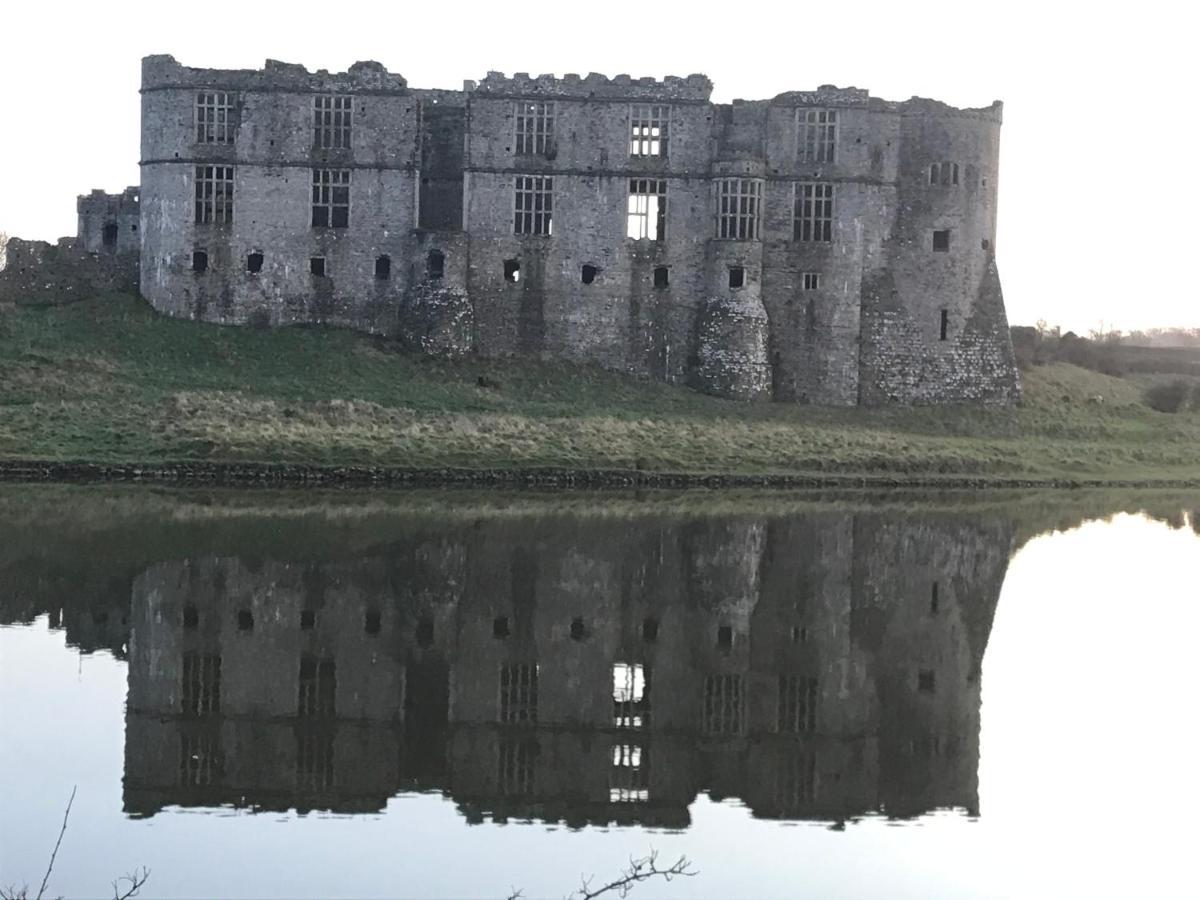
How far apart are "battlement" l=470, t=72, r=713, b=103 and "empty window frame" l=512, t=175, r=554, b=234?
94.8 inches

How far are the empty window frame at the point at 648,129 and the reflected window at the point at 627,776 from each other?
35.4 meters

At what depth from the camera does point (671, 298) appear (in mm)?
51062

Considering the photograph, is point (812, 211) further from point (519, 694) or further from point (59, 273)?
point (519, 694)

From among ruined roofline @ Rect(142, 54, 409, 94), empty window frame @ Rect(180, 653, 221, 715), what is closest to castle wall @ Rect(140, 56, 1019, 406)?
ruined roofline @ Rect(142, 54, 409, 94)

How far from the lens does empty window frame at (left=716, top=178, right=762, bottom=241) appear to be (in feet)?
165

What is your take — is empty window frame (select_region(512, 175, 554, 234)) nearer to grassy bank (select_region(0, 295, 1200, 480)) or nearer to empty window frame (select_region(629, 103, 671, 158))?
empty window frame (select_region(629, 103, 671, 158))

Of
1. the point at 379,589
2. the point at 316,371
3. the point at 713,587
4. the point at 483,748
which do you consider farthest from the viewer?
the point at 316,371

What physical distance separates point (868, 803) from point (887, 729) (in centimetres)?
269

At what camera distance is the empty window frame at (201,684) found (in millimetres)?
17828

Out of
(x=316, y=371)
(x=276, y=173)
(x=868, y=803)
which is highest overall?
(x=276, y=173)

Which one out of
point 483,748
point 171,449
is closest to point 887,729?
point 483,748

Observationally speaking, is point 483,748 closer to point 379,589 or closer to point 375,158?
point 379,589

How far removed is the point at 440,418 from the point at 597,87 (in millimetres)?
12166

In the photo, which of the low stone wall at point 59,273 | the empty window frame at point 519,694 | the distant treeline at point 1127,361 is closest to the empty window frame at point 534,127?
the low stone wall at point 59,273
